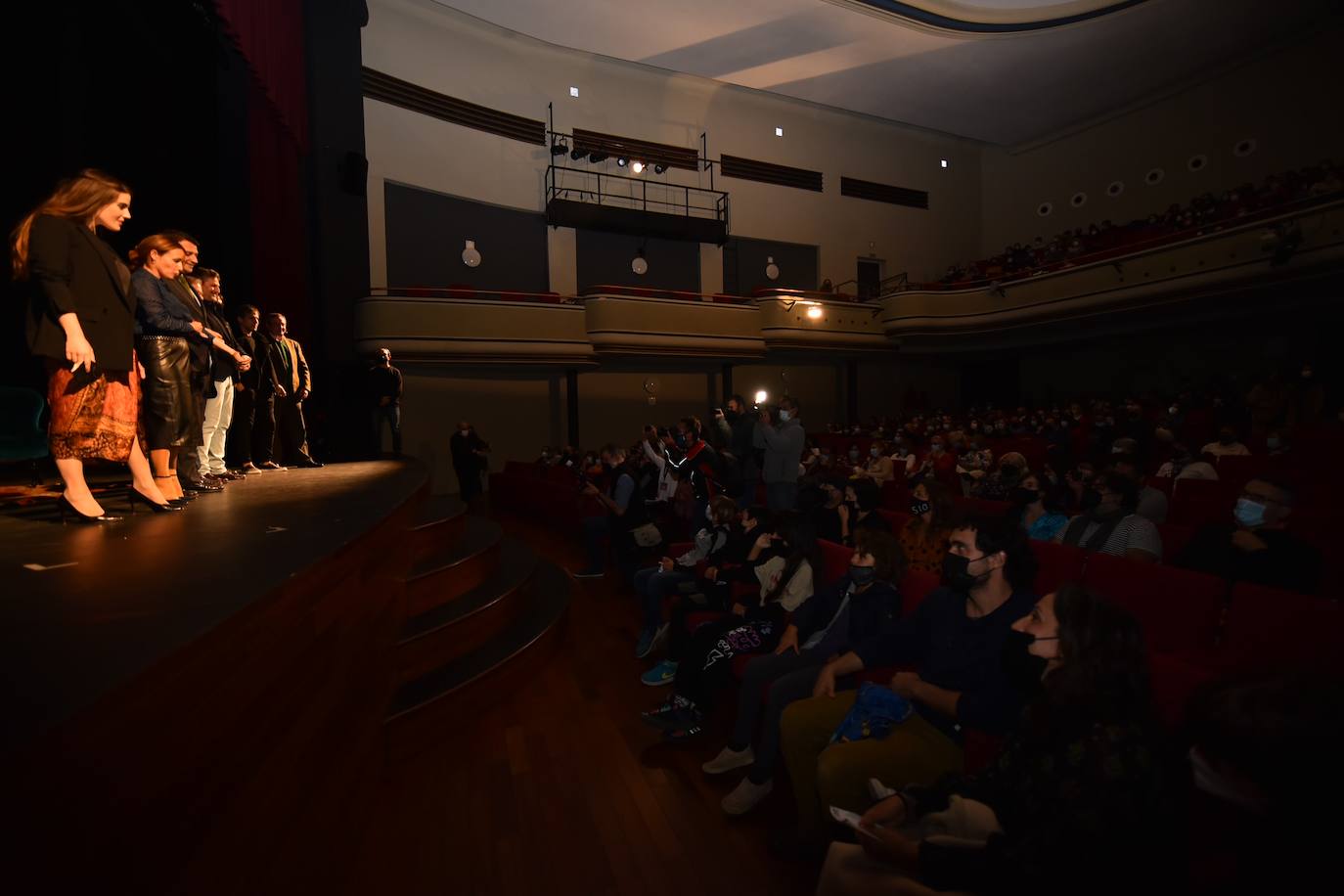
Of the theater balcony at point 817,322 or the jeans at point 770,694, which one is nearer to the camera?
the jeans at point 770,694

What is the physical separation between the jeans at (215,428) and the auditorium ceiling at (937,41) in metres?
9.87

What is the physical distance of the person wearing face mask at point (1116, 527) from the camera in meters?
2.97

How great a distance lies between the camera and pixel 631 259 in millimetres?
13156

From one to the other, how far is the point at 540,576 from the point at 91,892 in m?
3.94

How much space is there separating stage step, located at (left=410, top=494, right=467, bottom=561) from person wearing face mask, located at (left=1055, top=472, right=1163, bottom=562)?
331 cm

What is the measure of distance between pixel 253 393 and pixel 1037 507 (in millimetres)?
4991

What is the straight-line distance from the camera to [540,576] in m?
4.73

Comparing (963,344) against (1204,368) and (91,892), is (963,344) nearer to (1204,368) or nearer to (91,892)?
(1204,368)

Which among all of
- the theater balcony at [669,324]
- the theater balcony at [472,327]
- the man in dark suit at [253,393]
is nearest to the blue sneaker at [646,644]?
the man in dark suit at [253,393]

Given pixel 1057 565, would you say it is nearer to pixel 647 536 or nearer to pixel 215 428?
pixel 647 536

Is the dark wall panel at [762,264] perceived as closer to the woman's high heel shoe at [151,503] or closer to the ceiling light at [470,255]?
the ceiling light at [470,255]

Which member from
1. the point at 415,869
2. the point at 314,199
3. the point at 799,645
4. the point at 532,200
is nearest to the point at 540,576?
the point at 799,645

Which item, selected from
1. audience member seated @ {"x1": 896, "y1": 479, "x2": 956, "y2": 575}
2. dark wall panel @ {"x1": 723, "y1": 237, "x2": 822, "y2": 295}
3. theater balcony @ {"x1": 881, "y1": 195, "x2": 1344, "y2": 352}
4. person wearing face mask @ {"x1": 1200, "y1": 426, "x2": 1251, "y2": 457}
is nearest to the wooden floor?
audience member seated @ {"x1": 896, "y1": 479, "x2": 956, "y2": 575}

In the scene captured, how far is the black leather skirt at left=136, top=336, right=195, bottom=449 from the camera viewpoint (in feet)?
8.75
